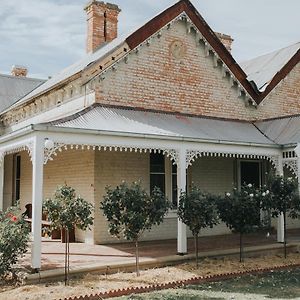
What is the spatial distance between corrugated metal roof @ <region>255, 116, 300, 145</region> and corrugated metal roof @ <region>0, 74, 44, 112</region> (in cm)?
1282

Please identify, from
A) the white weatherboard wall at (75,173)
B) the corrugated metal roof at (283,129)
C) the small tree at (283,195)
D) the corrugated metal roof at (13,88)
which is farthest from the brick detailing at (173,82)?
the corrugated metal roof at (13,88)

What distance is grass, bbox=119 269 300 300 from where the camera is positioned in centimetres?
776

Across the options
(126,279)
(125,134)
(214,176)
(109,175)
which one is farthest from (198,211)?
(214,176)

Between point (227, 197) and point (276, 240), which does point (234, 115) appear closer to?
point (276, 240)

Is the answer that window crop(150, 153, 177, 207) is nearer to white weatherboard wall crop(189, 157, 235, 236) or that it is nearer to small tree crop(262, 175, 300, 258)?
white weatherboard wall crop(189, 157, 235, 236)

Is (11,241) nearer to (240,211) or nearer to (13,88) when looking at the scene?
(240,211)

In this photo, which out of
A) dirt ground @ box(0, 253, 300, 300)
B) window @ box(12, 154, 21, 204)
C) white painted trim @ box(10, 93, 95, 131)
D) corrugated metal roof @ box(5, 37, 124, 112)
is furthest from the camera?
window @ box(12, 154, 21, 204)

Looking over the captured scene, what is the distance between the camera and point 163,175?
14.1 m

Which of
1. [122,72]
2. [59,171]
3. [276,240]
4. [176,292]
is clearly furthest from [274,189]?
[59,171]

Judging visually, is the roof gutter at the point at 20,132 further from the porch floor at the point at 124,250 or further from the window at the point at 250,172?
the window at the point at 250,172

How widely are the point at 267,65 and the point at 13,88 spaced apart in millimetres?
13137

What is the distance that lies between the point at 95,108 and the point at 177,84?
360 centimetres

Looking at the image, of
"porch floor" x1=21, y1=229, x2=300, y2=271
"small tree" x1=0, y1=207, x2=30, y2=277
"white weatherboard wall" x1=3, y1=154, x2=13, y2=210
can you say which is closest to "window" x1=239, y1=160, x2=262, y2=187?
"porch floor" x1=21, y1=229, x2=300, y2=271

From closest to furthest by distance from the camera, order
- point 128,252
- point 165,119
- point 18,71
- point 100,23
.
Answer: point 128,252 → point 165,119 → point 100,23 → point 18,71
